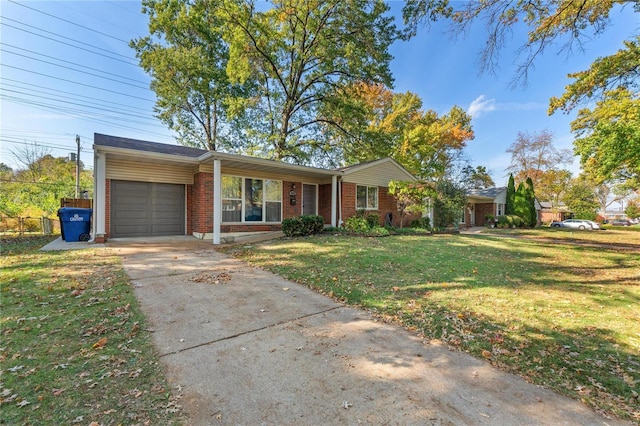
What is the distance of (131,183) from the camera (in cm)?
995

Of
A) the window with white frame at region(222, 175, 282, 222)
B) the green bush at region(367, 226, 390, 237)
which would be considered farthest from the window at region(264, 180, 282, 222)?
the green bush at region(367, 226, 390, 237)

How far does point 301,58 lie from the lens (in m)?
17.2

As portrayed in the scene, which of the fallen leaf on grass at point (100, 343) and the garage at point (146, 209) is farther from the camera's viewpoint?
the garage at point (146, 209)

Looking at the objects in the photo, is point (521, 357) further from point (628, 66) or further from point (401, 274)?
point (628, 66)

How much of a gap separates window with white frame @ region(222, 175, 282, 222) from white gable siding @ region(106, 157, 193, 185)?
1.61 m

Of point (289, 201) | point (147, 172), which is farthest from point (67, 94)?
point (289, 201)

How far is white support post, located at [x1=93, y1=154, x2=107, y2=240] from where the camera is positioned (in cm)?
824

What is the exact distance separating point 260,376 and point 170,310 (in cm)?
208

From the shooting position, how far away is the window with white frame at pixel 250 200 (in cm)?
1099

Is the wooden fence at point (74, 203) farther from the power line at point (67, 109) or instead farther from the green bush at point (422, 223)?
the green bush at point (422, 223)

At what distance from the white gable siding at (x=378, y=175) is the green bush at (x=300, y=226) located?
3.44m

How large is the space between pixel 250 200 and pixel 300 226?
2602mm

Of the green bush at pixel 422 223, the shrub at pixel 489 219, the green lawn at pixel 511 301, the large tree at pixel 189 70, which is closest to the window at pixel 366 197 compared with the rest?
the green bush at pixel 422 223

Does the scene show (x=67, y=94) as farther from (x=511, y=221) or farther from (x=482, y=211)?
(x=511, y=221)
